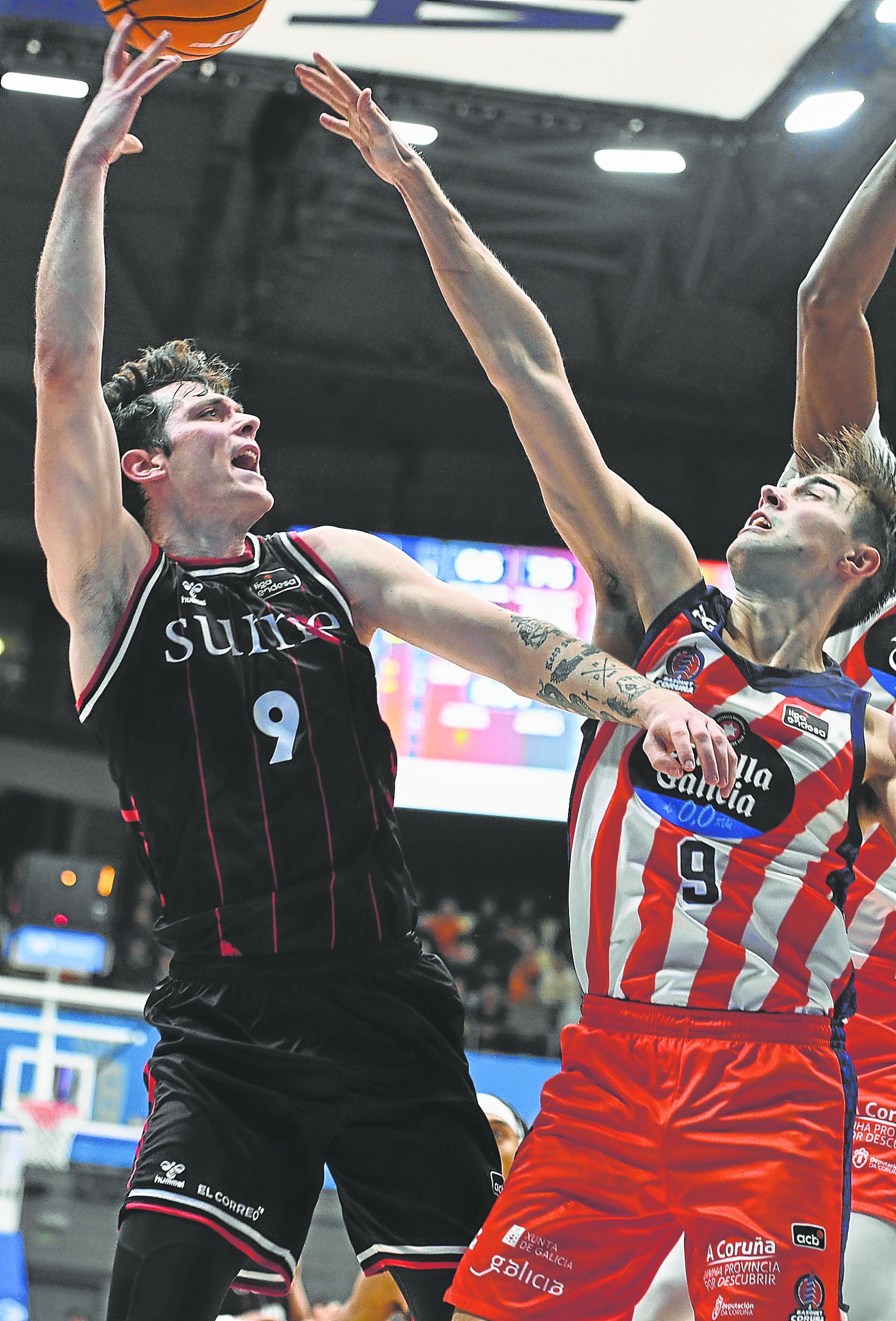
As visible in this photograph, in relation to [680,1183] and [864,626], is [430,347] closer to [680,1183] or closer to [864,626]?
[864,626]

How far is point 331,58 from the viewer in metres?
8.16

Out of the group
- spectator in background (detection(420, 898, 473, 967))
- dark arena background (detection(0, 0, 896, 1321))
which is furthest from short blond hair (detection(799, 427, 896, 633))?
spectator in background (detection(420, 898, 473, 967))

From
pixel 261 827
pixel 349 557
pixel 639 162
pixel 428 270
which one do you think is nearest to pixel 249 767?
pixel 261 827

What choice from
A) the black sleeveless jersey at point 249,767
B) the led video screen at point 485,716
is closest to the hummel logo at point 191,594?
the black sleeveless jersey at point 249,767

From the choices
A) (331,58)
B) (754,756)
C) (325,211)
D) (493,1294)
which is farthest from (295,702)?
(325,211)

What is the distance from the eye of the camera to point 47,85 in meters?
8.88

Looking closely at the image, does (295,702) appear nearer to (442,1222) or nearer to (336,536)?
(336,536)

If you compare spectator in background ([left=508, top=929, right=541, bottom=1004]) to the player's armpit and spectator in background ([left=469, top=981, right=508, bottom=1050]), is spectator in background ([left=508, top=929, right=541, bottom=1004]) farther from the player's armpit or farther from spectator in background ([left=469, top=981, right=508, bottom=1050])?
the player's armpit

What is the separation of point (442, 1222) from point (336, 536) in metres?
1.48

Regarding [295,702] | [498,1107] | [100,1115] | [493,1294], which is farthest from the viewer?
[100,1115]

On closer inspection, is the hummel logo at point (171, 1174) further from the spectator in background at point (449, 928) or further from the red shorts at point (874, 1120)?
the spectator in background at point (449, 928)

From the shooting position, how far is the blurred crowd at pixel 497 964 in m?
12.6

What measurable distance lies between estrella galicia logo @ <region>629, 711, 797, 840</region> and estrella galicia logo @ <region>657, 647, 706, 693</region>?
4.0 inches

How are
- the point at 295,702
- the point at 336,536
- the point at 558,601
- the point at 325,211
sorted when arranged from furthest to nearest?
the point at 558,601 → the point at 325,211 → the point at 336,536 → the point at 295,702
